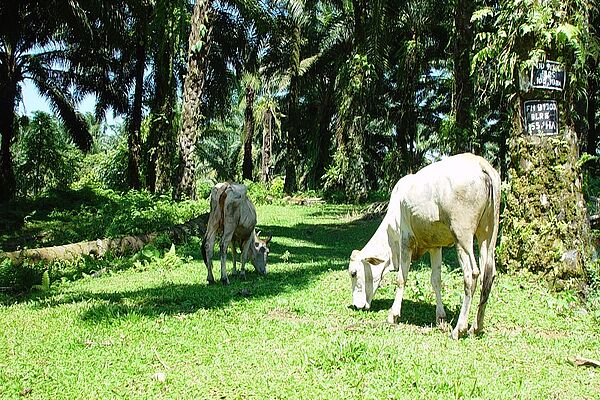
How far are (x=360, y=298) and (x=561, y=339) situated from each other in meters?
2.49

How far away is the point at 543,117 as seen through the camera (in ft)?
27.3

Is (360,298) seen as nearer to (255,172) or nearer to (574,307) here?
(574,307)

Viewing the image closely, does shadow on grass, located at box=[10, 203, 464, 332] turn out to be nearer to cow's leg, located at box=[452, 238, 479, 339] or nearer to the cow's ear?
the cow's ear

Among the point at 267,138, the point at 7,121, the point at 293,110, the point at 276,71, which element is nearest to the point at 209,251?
the point at 7,121

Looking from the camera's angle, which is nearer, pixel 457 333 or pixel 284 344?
pixel 284 344

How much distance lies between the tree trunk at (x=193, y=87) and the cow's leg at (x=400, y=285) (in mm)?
12083

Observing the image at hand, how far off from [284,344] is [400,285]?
1.90 m

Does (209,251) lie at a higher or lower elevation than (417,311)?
higher

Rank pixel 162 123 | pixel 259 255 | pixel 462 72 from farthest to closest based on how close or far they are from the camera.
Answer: pixel 162 123, pixel 462 72, pixel 259 255

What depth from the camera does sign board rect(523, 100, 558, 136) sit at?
27.2 ft

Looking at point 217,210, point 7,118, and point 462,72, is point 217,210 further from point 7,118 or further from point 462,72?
point 7,118

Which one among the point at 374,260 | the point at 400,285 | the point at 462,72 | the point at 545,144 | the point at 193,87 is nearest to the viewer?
the point at 400,285

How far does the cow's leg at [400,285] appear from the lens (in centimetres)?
680

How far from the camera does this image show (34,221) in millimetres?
17031
